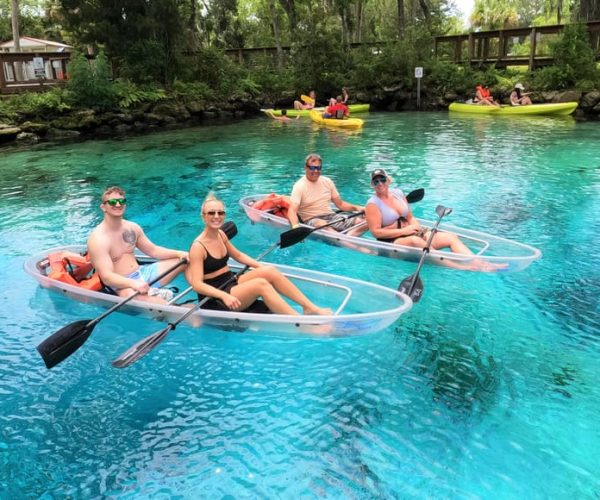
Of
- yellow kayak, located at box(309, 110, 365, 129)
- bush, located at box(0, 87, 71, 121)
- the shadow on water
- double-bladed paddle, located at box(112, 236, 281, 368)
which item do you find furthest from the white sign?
the shadow on water

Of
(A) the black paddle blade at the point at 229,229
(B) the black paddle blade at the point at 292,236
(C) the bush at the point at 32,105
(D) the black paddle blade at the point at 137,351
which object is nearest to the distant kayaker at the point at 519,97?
(C) the bush at the point at 32,105

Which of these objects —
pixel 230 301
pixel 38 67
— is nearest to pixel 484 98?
pixel 38 67

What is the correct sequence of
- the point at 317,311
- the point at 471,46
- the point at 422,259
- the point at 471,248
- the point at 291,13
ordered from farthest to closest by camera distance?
the point at 291,13, the point at 471,46, the point at 471,248, the point at 422,259, the point at 317,311

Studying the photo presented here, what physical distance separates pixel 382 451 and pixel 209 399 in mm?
1576

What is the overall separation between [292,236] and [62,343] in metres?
3.07

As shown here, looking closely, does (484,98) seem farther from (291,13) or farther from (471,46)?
(291,13)

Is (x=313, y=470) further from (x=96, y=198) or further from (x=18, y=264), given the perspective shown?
(x=96, y=198)

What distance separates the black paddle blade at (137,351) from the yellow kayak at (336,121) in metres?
17.6

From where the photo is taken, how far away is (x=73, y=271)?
604 centimetres

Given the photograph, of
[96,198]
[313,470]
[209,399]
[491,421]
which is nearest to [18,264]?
[96,198]

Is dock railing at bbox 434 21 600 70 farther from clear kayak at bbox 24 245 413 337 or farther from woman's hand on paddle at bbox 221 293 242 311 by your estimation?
woman's hand on paddle at bbox 221 293 242 311

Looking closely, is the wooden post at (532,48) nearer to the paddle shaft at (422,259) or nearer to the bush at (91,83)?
the bush at (91,83)

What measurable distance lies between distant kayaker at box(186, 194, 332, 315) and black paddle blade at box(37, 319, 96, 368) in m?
1.03

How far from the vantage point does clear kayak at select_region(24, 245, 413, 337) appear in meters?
4.65
